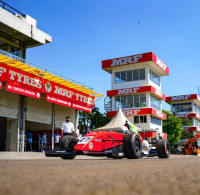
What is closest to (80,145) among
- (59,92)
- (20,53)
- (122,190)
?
(122,190)

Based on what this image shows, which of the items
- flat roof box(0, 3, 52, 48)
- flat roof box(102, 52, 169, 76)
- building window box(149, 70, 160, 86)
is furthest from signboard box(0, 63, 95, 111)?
building window box(149, 70, 160, 86)

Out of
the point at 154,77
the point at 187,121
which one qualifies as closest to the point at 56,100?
the point at 154,77

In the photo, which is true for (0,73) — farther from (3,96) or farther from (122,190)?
(122,190)

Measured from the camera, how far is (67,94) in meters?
25.3

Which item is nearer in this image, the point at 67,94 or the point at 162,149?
the point at 162,149

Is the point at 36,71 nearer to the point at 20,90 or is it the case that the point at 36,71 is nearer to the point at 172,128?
the point at 20,90

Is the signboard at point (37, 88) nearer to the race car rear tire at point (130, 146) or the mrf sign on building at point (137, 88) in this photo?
the race car rear tire at point (130, 146)

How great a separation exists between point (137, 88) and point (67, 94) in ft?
60.8

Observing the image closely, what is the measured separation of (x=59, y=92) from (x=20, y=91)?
4.56 meters

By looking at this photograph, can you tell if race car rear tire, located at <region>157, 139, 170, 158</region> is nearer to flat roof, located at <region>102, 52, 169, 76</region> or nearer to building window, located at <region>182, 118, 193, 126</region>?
flat roof, located at <region>102, 52, 169, 76</region>

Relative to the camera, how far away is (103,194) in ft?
5.11

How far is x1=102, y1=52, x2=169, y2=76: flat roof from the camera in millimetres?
41188

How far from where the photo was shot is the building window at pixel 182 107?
7131cm

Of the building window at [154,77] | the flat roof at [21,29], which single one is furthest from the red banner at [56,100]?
the building window at [154,77]
